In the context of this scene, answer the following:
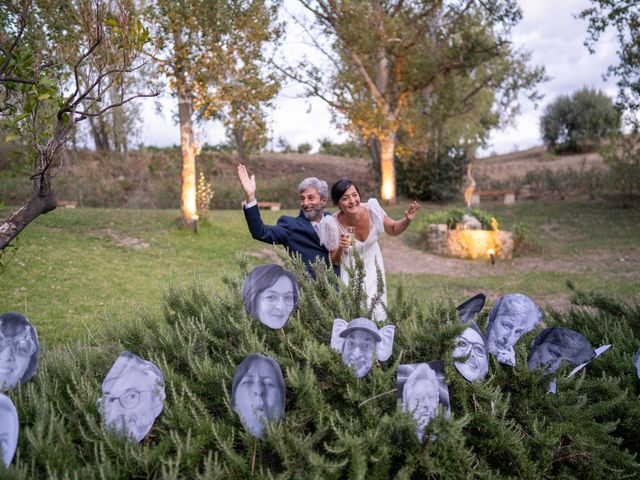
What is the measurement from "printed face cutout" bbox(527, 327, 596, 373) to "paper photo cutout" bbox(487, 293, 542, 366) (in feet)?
0.33

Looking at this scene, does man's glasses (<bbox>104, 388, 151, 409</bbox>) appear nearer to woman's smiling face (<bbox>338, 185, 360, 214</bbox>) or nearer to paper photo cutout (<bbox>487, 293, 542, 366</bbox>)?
paper photo cutout (<bbox>487, 293, 542, 366</bbox>)

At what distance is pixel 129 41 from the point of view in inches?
107

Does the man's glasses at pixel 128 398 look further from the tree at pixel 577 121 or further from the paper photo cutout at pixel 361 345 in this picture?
the tree at pixel 577 121

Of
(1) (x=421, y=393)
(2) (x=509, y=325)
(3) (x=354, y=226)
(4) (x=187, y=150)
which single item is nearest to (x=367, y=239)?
(3) (x=354, y=226)

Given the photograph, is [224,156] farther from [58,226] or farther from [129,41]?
[129,41]

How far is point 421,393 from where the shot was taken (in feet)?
6.37

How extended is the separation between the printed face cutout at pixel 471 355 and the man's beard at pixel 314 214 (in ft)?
6.29

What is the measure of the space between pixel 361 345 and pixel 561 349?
0.91m

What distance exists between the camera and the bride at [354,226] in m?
3.69

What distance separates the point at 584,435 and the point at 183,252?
32.2 feet

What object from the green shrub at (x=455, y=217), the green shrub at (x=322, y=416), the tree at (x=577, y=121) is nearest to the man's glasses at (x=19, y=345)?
the green shrub at (x=322, y=416)

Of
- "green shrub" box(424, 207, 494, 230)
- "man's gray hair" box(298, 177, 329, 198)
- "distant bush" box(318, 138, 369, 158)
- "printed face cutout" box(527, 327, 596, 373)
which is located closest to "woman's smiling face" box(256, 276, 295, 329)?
"printed face cutout" box(527, 327, 596, 373)

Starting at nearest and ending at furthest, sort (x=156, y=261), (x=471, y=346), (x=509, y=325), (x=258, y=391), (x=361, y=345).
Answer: (x=258, y=391), (x=361, y=345), (x=471, y=346), (x=509, y=325), (x=156, y=261)

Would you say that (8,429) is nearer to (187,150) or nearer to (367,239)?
(367,239)
